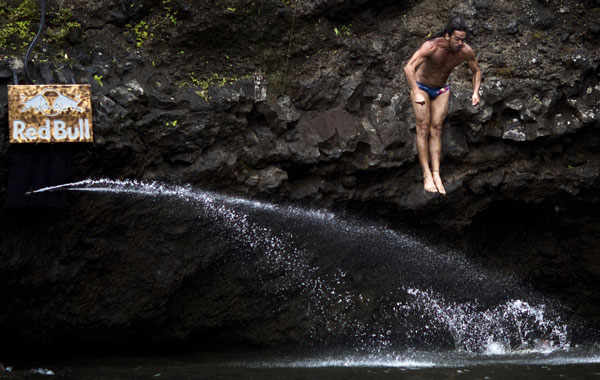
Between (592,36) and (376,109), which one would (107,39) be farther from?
(592,36)

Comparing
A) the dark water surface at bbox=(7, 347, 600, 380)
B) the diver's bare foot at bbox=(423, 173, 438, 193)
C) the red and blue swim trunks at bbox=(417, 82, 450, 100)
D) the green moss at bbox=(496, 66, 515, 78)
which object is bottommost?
the dark water surface at bbox=(7, 347, 600, 380)

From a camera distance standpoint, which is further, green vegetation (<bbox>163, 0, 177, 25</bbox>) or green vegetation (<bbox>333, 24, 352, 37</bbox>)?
green vegetation (<bbox>333, 24, 352, 37</bbox>)

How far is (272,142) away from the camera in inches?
317

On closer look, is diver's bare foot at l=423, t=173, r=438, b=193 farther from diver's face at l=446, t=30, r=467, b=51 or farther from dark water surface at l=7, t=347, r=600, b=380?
dark water surface at l=7, t=347, r=600, b=380

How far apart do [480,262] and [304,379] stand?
130 inches

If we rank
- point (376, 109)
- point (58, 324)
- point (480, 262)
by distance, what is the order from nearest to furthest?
point (58, 324), point (376, 109), point (480, 262)

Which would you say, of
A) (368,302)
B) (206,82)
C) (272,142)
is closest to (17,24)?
(206,82)

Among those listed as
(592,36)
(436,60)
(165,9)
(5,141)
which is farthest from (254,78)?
(592,36)

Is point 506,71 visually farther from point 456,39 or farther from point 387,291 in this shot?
point 387,291

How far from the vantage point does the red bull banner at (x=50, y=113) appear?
6.83 m

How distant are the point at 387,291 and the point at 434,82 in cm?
268

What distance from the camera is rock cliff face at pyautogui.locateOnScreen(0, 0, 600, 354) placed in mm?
7523

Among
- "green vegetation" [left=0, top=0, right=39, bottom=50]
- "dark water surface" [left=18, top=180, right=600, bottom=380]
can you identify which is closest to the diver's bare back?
"dark water surface" [left=18, top=180, right=600, bottom=380]

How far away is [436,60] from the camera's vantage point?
699cm
